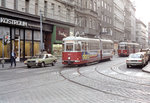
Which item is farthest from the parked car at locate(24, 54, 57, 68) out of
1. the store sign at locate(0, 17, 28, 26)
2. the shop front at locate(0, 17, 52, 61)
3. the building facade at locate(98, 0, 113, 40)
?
the building facade at locate(98, 0, 113, 40)

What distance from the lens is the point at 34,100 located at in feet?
26.4

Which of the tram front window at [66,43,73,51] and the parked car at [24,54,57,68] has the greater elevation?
the tram front window at [66,43,73,51]

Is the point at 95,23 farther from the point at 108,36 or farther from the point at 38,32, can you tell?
the point at 38,32

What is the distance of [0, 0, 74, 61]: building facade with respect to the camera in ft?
89.4

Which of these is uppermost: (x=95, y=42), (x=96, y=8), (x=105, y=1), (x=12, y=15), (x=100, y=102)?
(x=105, y=1)

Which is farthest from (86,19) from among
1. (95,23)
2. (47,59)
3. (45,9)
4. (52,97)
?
(52,97)

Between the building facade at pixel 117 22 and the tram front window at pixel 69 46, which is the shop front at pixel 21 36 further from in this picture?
the building facade at pixel 117 22

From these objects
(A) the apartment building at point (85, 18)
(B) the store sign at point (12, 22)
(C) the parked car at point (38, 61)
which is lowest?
(C) the parked car at point (38, 61)

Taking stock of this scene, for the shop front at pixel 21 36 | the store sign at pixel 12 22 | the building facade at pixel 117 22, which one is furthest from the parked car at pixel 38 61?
the building facade at pixel 117 22

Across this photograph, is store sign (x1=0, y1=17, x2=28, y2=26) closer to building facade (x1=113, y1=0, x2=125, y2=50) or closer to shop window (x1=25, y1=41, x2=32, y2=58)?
shop window (x1=25, y1=41, x2=32, y2=58)

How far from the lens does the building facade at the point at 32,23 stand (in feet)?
89.4

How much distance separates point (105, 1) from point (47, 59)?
1740 inches

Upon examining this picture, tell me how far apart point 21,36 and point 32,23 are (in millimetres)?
2615

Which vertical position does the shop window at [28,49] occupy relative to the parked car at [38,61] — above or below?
above
